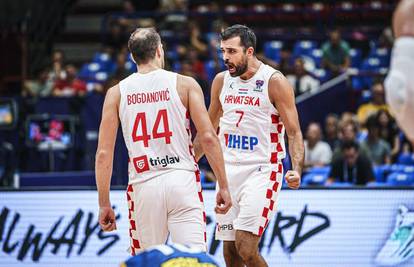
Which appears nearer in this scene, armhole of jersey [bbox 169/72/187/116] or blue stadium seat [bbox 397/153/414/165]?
armhole of jersey [bbox 169/72/187/116]

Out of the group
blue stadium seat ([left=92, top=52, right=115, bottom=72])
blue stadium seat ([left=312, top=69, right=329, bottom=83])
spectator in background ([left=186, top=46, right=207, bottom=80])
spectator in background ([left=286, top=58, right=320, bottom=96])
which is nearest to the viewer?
spectator in background ([left=286, top=58, right=320, bottom=96])

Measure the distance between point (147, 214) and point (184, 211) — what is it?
251 mm

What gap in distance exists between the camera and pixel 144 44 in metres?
6.10

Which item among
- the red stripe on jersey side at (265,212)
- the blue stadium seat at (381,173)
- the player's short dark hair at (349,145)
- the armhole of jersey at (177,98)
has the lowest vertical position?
the blue stadium seat at (381,173)

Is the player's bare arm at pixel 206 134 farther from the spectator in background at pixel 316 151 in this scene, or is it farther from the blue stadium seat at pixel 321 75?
the blue stadium seat at pixel 321 75

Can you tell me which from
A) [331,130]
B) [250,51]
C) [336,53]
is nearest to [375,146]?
[331,130]

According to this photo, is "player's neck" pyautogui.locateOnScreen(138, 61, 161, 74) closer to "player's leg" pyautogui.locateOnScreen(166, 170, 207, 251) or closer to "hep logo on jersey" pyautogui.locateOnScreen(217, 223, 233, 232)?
"player's leg" pyautogui.locateOnScreen(166, 170, 207, 251)

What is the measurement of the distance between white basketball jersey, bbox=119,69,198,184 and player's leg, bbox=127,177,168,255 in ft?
0.25

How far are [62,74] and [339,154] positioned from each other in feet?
23.7

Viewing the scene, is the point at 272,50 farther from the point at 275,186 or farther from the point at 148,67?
the point at 148,67

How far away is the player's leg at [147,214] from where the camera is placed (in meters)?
6.05

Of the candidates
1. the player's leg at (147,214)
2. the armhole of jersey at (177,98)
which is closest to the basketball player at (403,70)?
the armhole of jersey at (177,98)

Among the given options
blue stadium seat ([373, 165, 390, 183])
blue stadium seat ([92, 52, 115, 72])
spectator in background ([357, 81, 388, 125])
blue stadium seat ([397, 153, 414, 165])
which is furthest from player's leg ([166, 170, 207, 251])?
blue stadium seat ([92, 52, 115, 72])

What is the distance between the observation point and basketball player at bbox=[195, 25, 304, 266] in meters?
7.02
